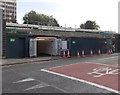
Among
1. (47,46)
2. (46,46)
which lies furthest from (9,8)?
(47,46)

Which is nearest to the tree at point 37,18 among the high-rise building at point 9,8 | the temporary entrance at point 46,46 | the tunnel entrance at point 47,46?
the high-rise building at point 9,8

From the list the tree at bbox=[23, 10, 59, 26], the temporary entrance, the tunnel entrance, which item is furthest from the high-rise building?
the temporary entrance

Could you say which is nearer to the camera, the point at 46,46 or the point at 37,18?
the point at 46,46

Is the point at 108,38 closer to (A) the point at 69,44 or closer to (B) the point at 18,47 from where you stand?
(A) the point at 69,44

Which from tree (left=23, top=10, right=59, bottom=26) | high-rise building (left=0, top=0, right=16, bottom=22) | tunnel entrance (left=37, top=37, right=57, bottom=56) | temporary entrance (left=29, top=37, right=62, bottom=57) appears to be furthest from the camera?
high-rise building (left=0, top=0, right=16, bottom=22)

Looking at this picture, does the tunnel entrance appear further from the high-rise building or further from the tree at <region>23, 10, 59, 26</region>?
the high-rise building

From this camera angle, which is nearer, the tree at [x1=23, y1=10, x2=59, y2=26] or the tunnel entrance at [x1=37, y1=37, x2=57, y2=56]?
the tunnel entrance at [x1=37, y1=37, x2=57, y2=56]

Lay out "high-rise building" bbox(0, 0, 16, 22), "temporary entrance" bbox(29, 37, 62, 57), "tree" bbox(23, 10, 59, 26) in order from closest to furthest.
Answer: "temporary entrance" bbox(29, 37, 62, 57) → "tree" bbox(23, 10, 59, 26) → "high-rise building" bbox(0, 0, 16, 22)

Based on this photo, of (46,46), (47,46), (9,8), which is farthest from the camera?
(9,8)

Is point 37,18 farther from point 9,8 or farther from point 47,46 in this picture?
point 47,46

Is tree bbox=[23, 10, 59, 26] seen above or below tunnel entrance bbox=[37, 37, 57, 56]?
above

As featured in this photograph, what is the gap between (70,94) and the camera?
514 cm

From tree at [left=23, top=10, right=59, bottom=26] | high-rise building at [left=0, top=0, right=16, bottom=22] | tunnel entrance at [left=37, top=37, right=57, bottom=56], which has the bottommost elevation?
tunnel entrance at [left=37, top=37, right=57, bottom=56]

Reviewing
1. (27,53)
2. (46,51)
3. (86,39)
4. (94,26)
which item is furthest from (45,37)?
(94,26)
